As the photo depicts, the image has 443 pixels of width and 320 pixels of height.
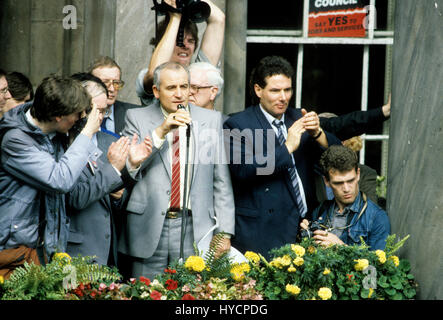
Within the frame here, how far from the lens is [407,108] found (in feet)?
15.9

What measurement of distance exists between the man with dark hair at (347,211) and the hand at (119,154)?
1.19 meters

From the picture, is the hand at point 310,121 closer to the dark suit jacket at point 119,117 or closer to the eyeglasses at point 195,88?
the eyeglasses at point 195,88

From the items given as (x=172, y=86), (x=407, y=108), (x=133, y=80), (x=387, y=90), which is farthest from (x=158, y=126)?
(x=387, y=90)

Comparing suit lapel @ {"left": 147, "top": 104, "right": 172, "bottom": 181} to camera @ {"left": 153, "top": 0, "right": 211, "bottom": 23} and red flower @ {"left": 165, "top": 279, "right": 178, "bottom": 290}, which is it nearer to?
camera @ {"left": 153, "top": 0, "right": 211, "bottom": 23}

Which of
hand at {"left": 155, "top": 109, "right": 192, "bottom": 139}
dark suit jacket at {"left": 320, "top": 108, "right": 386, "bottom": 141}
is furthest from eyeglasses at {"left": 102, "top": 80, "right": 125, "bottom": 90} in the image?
dark suit jacket at {"left": 320, "top": 108, "right": 386, "bottom": 141}

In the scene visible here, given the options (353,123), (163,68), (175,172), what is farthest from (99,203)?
(353,123)

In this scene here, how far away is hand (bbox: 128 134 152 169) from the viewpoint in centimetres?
495

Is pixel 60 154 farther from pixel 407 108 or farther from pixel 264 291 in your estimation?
pixel 407 108

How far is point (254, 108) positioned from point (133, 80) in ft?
6.80

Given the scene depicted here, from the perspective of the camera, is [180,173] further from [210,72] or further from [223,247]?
[210,72]

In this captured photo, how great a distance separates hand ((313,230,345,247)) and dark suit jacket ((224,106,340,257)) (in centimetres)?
41

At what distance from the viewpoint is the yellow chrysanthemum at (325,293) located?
14.1 ft

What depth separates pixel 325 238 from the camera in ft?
15.9

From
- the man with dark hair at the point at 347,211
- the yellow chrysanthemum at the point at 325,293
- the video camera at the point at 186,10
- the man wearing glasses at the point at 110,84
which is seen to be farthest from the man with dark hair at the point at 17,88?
the yellow chrysanthemum at the point at 325,293
